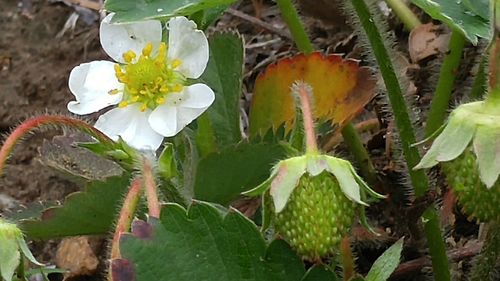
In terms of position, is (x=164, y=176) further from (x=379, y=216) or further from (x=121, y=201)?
(x=379, y=216)

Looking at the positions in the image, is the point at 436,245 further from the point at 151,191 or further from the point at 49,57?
the point at 49,57

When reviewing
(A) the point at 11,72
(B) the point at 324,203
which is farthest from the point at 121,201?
(A) the point at 11,72

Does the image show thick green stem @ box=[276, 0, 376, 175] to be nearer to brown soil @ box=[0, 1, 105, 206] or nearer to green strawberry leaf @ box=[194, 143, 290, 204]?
green strawberry leaf @ box=[194, 143, 290, 204]

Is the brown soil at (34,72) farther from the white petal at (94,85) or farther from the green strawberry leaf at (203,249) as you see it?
the green strawberry leaf at (203,249)

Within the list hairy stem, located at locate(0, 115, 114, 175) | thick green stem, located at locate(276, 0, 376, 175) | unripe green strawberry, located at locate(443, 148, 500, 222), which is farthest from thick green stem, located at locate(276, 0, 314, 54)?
unripe green strawberry, located at locate(443, 148, 500, 222)

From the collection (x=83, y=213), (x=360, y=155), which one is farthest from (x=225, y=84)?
(x=83, y=213)

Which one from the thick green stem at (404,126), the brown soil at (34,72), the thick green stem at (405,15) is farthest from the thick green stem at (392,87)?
the brown soil at (34,72)
